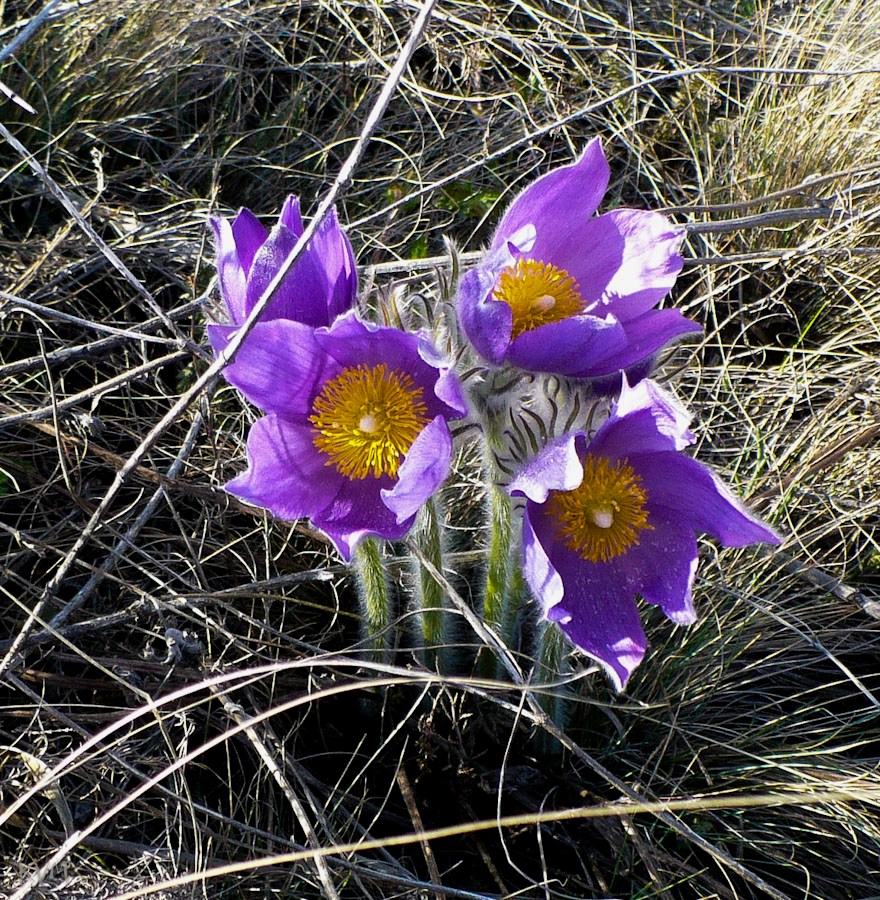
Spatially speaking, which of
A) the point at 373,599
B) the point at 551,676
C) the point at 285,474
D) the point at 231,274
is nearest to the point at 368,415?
the point at 285,474

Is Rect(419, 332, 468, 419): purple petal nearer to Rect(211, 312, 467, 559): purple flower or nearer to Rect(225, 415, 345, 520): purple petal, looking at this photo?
Rect(211, 312, 467, 559): purple flower

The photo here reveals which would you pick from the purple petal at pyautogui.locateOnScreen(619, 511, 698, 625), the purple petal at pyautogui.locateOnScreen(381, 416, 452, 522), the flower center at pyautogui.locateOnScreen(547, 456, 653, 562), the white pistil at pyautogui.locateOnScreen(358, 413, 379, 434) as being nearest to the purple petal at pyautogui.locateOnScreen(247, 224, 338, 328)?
the white pistil at pyautogui.locateOnScreen(358, 413, 379, 434)

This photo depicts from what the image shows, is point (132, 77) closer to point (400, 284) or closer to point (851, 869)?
point (400, 284)

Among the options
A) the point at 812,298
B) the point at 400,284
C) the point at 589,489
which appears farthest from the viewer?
the point at 812,298

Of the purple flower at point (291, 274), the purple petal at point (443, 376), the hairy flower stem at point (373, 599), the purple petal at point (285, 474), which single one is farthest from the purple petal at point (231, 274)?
the hairy flower stem at point (373, 599)

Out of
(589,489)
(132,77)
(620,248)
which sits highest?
(132,77)

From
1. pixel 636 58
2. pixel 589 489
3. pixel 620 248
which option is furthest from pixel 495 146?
pixel 589 489

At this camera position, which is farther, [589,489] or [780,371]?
[780,371]

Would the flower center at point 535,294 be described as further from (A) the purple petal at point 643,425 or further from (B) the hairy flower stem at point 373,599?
(B) the hairy flower stem at point 373,599
